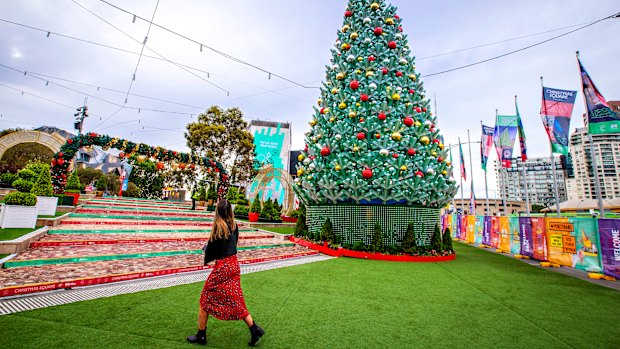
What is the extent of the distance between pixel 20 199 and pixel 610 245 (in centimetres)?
1722

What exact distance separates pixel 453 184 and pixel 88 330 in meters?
10.6

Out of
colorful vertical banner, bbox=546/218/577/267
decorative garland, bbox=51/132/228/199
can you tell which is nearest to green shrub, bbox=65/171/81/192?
decorative garland, bbox=51/132/228/199

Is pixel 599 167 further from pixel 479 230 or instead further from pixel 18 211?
pixel 18 211

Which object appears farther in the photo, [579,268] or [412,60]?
[412,60]

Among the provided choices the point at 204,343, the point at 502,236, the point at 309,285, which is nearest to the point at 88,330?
the point at 204,343

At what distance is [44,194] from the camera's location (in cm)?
1105

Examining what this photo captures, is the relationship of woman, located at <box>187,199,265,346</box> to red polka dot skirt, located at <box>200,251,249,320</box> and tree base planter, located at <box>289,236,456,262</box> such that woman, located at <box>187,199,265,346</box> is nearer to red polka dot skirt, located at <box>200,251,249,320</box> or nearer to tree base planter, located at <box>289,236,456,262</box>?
red polka dot skirt, located at <box>200,251,249,320</box>

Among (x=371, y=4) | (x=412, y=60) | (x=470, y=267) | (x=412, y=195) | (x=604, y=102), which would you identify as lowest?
(x=470, y=267)

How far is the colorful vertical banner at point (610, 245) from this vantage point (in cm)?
720

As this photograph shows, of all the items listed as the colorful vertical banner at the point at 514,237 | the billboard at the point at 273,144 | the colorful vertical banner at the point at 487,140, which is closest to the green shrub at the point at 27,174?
the colorful vertical banner at the point at 514,237

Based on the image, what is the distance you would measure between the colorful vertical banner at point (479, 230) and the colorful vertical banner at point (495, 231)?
1398 mm

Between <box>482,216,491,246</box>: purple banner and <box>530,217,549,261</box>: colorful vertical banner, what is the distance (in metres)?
4.61

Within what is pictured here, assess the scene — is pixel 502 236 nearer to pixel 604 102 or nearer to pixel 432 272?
pixel 604 102

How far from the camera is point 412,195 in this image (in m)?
9.37
